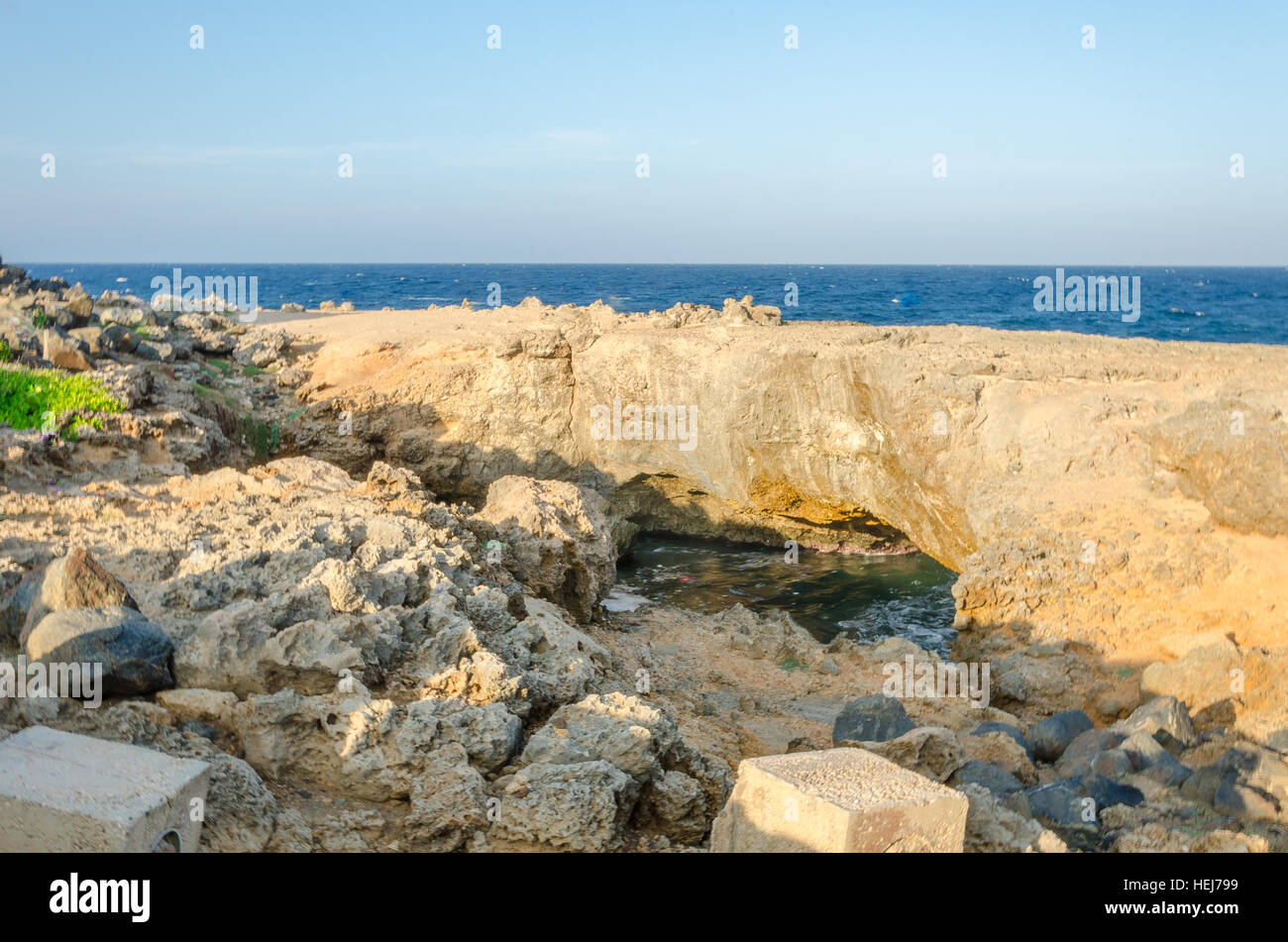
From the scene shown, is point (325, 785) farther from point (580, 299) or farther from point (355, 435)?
point (580, 299)

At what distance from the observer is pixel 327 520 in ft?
28.0

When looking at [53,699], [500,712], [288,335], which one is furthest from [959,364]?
[288,335]

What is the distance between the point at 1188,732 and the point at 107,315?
53.8 ft

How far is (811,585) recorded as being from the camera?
1545 cm

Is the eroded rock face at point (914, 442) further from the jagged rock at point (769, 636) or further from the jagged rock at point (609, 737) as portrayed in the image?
the jagged rock at point (609, 737)

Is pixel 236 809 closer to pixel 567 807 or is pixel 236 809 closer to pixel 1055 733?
pixel 567 807

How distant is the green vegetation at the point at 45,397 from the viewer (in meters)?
10.6

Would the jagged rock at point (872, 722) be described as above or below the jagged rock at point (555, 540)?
below
